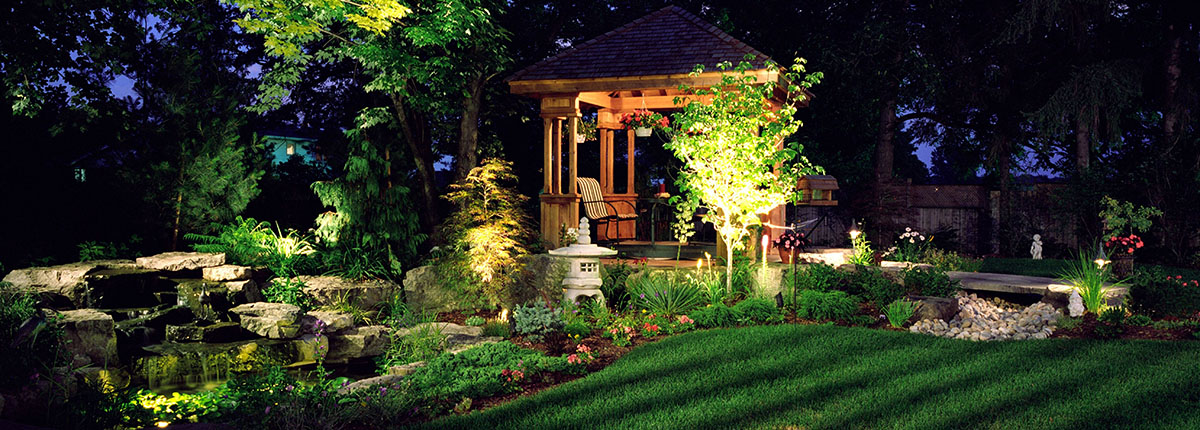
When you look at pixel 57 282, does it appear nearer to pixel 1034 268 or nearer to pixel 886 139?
pixel 1034 268

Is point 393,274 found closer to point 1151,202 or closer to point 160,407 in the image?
point 160,407

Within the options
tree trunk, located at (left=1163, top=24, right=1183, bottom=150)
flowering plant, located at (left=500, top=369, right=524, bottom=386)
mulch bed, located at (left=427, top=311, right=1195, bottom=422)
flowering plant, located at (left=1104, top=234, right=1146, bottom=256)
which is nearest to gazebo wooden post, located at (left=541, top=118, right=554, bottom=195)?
mulch bed, located at (left=427, top=311, right=1195, bottom=422)

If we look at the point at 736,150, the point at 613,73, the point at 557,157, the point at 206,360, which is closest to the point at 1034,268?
the point at 736,150

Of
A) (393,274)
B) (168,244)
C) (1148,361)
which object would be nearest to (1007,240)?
(1148,361)

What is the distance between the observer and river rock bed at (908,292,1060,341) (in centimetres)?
787

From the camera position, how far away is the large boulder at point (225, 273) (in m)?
10.4

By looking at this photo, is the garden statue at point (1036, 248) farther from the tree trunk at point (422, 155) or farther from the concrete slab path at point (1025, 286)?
the tree trunk at point (422, 155)

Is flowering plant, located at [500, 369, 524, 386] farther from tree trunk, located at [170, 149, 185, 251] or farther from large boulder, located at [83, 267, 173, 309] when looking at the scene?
tree trunk, located at [170, 149, 185, 251]

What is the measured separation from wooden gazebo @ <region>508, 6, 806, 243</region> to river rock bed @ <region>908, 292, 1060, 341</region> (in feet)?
9.69

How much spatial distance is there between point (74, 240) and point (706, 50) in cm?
886

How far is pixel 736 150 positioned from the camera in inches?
362

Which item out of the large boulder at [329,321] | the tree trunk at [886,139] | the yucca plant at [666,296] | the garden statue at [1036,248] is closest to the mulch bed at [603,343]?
the yucca plant at [666,296]

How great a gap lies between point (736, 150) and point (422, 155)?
6.23 meters

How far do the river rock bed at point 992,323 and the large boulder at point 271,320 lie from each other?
22.1 ft
